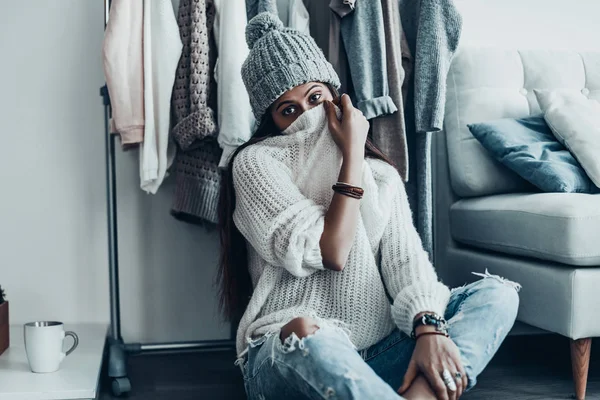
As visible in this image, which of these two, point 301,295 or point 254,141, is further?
point 254,141

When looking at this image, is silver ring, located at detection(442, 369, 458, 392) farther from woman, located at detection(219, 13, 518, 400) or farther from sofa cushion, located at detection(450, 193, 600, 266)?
sofa cushion, located at detection(450, 193, 600, 266)

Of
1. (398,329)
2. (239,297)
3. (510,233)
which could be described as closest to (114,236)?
(239,297)

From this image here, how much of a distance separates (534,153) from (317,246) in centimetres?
88

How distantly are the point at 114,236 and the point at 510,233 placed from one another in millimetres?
1090

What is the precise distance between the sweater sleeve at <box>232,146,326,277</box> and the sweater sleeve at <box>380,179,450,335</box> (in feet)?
0.48

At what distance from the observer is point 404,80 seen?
192 cm

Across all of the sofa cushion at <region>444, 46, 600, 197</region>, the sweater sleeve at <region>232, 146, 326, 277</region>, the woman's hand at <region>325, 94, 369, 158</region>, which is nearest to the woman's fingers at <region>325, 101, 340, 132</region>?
the woman's hand at <region>325, 94, 369, 158</region>

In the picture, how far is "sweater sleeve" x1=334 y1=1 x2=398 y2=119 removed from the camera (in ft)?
5.82

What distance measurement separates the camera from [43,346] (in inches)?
56.4

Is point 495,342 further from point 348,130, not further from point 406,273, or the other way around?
point 348,130

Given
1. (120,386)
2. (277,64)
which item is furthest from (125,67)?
(120,386)

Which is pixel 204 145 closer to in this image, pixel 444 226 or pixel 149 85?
pixel 149 85

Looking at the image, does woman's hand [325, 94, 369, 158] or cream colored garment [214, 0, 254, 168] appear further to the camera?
cream colored garment [214, 0, 254, 168]

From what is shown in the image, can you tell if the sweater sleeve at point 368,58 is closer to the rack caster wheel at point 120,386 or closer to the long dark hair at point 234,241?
the long dark hair at point 234,241
